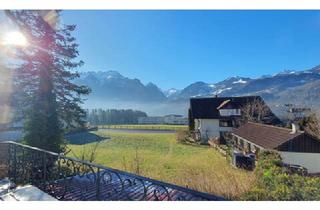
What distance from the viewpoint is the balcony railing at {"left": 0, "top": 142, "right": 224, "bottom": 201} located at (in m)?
2.62

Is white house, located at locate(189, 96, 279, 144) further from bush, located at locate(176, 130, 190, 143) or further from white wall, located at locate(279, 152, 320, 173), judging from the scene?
white wall, located at locate(279, 152, 320, 173)

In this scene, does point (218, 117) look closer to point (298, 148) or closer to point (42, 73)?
point (298, 148)

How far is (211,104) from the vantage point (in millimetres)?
20844

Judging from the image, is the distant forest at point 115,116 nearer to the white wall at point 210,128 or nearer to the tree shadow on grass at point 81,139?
the tree shadow on grass at point 81,139

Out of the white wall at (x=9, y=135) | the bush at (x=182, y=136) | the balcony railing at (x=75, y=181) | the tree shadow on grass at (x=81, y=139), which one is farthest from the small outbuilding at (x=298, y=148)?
the tree shadow on grass at (x=81, y=139)

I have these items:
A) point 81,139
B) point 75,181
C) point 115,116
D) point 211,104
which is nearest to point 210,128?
point 211,104

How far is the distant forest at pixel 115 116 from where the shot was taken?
25594mm

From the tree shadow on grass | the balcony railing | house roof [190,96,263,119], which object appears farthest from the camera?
house roof [190,96,263,119]

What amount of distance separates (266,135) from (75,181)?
10320 millimetres

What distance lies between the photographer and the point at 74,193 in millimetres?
3074

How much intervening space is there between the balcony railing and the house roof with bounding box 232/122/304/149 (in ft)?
27.8

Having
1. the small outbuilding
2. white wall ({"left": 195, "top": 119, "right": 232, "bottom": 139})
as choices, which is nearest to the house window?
white wall ({"left": 195, "top": 119, "right": 232, "bottom": 139})

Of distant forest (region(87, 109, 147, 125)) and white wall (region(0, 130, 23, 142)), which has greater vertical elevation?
distant forest (region(87, 109, 147, 125))
